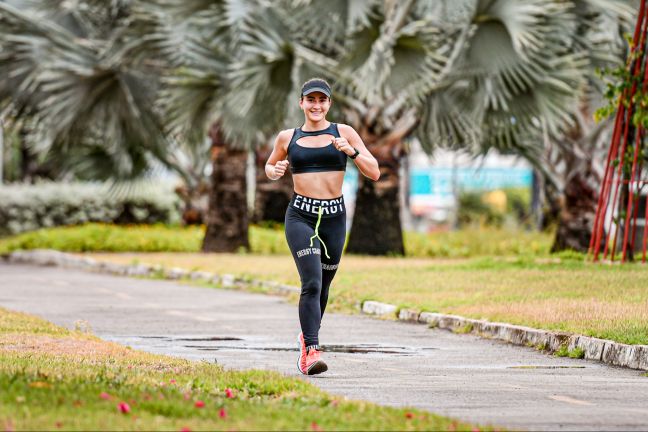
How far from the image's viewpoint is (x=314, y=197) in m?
10.4

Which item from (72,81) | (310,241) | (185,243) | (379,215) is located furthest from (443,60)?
(310,241)

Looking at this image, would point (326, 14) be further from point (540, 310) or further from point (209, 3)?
point (540, 310)

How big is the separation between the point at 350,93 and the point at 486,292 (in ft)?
33.9

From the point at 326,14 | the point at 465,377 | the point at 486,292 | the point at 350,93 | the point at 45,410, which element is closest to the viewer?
the point at 45,410

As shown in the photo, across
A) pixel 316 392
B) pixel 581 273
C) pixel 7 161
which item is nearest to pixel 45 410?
pixel 316 392

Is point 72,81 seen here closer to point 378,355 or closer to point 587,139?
point 587,139

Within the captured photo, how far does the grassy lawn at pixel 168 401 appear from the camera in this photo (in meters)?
6.89

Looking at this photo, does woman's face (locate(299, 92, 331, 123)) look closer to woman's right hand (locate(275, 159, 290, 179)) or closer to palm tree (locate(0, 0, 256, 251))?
woman's right hand (locate(275, 159, 290, 179))

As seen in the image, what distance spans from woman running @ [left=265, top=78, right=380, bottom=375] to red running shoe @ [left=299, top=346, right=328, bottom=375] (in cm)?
2

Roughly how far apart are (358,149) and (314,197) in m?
0.52

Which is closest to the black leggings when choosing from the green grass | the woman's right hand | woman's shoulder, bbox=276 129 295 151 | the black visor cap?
the woman's right hand

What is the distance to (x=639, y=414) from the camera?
823 cm

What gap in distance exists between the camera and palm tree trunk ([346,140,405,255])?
28.1 meters

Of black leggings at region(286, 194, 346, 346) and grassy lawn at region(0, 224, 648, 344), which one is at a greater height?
black leggings at region(286, 194, 346, 346)
